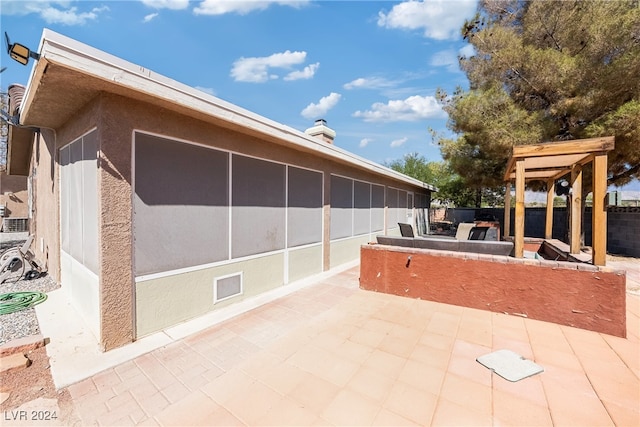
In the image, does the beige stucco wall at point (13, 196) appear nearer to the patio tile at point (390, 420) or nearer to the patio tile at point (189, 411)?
the patio tile at point (189, 411)

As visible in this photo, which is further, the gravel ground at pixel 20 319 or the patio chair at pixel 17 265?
the patio chair at pixel 17 265

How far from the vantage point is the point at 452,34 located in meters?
10.4

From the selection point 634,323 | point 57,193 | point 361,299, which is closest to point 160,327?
point 361,299

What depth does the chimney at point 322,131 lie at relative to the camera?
757 cm

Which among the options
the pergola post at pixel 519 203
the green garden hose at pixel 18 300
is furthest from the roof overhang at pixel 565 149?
the green garden hose at pixel 18 300

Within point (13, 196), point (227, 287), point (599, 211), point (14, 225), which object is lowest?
point (227, 287)

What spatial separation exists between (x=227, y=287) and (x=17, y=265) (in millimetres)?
5164

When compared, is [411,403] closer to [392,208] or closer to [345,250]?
[345,250]

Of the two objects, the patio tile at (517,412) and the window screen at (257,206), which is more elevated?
the window screen at (257,206)

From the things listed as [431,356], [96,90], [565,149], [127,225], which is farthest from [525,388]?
[96,90]

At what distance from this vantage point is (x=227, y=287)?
419 centimetres

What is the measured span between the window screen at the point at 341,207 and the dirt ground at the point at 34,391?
211 inches

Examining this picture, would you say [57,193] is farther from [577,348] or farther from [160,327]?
→ [577,348]

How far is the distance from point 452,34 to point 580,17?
372 centimetres
